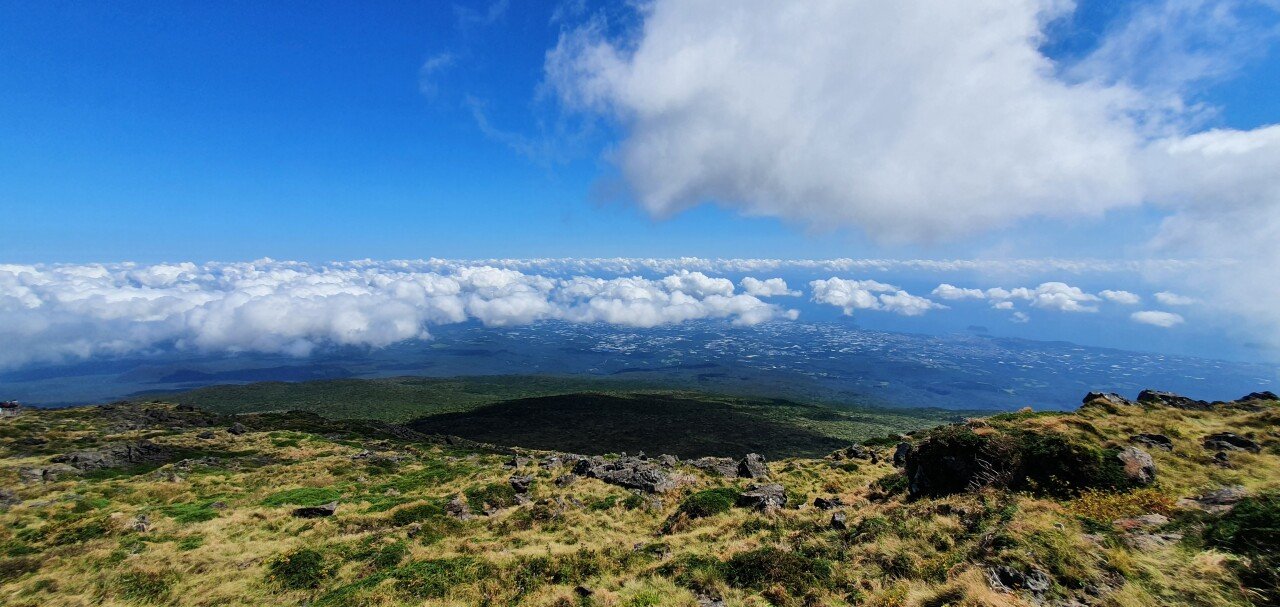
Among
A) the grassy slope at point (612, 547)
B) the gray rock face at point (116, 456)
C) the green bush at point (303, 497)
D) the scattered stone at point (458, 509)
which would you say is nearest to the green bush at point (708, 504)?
the grassy slope at point (612, 547)

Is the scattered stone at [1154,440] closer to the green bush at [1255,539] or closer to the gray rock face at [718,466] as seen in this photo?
the green bush at [1255,539]

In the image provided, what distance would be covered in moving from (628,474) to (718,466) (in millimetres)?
11888

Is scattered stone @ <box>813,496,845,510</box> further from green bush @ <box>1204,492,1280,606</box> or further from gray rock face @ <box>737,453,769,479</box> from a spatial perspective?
green bush @ <box>1204,492,1280,606</box>

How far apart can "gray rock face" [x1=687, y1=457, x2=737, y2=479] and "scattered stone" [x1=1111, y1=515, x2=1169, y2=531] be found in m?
26.6

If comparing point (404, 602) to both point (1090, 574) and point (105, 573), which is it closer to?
point (105, 573)

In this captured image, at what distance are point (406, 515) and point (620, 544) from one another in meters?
14.9

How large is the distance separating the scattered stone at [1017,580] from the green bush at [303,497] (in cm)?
3685

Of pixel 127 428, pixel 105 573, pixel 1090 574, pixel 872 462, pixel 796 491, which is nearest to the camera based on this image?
pixel 1090 574

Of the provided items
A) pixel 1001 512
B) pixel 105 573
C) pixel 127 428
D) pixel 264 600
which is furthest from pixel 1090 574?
pixel 127 428

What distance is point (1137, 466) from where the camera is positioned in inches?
701

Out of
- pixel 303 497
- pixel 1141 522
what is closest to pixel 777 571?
pixel 1141 522

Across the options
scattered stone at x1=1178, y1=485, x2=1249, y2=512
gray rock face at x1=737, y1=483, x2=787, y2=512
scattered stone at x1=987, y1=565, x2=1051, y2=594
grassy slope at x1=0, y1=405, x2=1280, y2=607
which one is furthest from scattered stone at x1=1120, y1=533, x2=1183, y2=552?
gray rock face at x1=737, y1=483, x2=787, y2=512

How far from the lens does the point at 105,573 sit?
18.2 m

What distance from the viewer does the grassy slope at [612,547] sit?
40.7 feet
